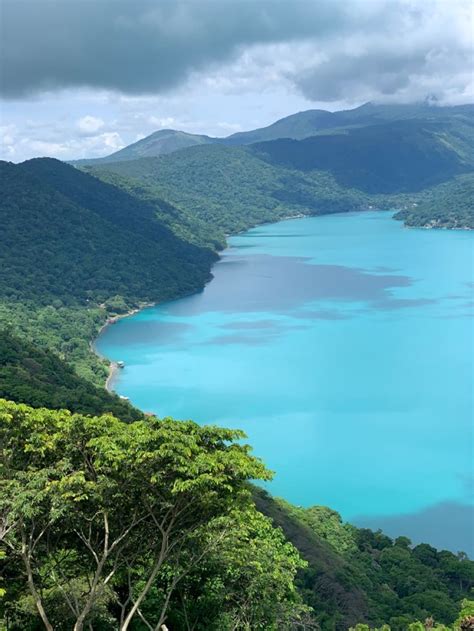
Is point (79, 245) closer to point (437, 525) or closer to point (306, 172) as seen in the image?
point (437, 525)

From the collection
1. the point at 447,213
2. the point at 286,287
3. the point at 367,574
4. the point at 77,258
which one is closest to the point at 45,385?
the point at 367,574

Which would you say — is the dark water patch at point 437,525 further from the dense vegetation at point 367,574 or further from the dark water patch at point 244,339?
the dark water patch at point 244,339

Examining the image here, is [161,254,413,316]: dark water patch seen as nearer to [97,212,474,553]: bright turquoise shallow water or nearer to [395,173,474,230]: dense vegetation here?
[97,212,474,553]: bright turquoise shallow water

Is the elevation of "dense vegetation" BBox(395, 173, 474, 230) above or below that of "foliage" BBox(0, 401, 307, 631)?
above

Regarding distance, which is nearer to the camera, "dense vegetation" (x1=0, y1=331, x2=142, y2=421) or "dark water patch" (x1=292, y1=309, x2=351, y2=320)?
"dense vegetation" (x1=0, y1=331, x2=142, y2=421)

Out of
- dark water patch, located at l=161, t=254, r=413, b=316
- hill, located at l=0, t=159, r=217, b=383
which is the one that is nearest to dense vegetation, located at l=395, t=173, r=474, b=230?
dark water patch, located at l=161, t=254, r=413, b=316

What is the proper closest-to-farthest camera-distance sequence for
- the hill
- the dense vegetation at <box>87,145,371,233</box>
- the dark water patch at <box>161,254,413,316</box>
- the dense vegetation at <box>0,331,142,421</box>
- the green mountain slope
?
the dense vegetation at <box>0,331,142,421</box> → the hill → the dark water patch at <box>161,254,413,316</box> → the dense vegetation at <box>87,145,371,233</box> → the green mountain slope

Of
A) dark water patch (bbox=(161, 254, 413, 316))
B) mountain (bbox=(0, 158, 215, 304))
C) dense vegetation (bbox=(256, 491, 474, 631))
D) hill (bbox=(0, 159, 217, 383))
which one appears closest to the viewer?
dense vegetation (bbox=(256, 491, 474, 631))
